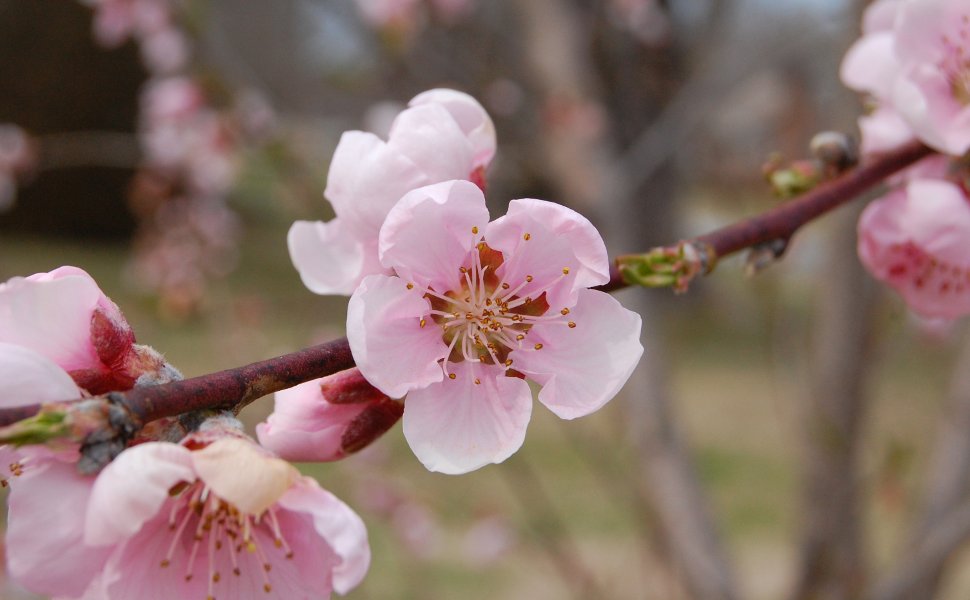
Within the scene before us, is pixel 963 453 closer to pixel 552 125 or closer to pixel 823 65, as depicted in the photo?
pixel 552 125

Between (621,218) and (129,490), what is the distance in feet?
6.34

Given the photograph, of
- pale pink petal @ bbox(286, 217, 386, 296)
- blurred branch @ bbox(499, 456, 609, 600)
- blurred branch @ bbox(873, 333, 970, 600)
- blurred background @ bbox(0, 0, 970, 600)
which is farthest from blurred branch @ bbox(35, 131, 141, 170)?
pale pink petal @ bbox(286, 217, 386, 296)

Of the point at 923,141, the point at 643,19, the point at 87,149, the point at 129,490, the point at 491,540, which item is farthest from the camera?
the point at 87,149

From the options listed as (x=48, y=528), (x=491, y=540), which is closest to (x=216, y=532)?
(x=48, y=528)

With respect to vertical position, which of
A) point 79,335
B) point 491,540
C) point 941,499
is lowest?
point 491,540

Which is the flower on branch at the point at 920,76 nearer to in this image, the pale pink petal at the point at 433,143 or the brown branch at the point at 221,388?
the pale pink petal at the point at 433,143

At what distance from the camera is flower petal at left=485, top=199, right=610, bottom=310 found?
1.91 feet

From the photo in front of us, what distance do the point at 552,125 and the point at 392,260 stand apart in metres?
1.98

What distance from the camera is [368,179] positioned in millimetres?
614

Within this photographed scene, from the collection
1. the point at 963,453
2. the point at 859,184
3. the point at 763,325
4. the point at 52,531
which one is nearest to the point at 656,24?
the point at 763,325

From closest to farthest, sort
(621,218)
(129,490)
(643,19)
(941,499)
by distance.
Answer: (129,490) → (941,499) → (621,218) → (643,19)

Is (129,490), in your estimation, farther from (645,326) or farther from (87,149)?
(87,149)

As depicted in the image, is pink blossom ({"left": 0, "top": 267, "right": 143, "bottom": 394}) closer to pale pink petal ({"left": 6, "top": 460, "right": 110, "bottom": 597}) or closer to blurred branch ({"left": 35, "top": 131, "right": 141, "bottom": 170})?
pale pink petal ({"left": 6, "top": 460, "right": 110, "bottom": 597})

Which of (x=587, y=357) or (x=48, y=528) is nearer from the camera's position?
(x=48, y=528)
